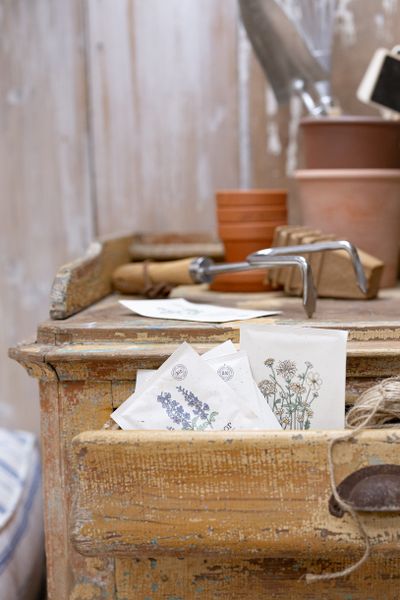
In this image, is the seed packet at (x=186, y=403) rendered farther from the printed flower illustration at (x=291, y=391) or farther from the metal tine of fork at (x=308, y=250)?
the metal tine of fork at (x=308, y=250)

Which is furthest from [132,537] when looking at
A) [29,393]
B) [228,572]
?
[29,393]

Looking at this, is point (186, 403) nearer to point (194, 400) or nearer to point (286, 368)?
point (194, 400)

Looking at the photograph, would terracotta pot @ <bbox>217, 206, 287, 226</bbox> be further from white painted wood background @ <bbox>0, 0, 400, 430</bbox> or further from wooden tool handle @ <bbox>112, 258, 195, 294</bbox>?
white painted wood background @ <bbox>0, 0, 400, 430</bbox>

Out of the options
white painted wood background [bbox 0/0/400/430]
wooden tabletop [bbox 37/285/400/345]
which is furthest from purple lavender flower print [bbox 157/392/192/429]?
white painted wood background [bbox 0/0/400/430]

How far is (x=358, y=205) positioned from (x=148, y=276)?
0.34 m

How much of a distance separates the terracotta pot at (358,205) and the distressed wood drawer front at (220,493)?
0.58 metres

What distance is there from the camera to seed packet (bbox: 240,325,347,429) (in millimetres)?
785

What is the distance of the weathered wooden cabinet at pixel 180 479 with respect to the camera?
64 centimetres

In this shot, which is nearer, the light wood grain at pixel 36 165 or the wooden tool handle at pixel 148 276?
the wooden tool handle at pixel 148 276

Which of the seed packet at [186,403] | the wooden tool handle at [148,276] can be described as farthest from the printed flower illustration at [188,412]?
the wooden tool handle at [148,276]

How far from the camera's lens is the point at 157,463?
0.65 m

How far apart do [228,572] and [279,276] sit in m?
0.47

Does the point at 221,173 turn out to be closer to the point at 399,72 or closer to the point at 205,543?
the point at 399,72

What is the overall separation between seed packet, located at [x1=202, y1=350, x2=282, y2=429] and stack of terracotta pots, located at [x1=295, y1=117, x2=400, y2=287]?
1.46ft
